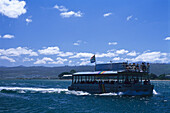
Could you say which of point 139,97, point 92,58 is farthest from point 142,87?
point 92,58

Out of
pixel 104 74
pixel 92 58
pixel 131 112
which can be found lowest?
pixel 131 112

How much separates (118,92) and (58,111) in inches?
698

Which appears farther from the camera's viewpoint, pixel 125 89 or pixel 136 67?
pixel 136 67

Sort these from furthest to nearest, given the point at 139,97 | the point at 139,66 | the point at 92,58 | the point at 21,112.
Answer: the point at 92,58
the point at 139,66
the point at 139,97
the point at 21,112

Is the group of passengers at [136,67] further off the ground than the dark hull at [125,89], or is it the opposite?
the group of passengers at [136,67]

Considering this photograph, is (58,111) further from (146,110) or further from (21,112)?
(146,110)

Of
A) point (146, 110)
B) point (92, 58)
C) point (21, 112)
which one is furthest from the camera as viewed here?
point (92, 58)

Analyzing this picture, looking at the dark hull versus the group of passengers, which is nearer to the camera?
the dark hull

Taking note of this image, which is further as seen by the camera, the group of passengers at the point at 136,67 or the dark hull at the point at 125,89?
the group of passengers at the point at 136,67

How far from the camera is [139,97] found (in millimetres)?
40469

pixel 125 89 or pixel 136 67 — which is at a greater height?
pixel 136 67

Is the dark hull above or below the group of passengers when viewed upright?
below

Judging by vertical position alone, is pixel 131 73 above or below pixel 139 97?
above

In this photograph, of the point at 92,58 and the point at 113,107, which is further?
the point at 92,58
